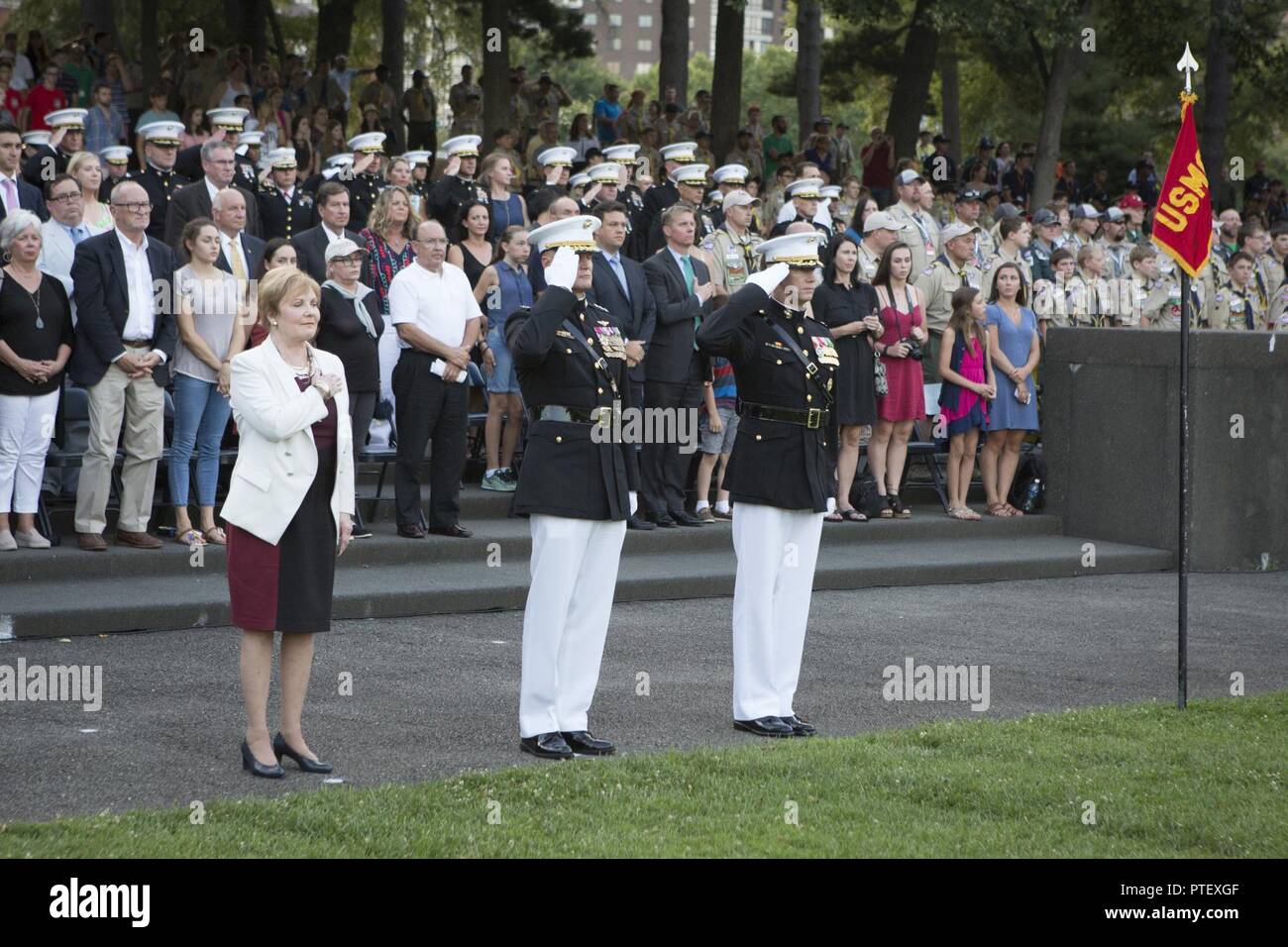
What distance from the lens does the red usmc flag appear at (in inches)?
373

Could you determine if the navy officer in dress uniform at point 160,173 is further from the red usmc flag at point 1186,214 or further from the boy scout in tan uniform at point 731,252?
the red usmc flag at point 1186,214

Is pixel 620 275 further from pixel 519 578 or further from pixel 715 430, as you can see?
pixel 519 578

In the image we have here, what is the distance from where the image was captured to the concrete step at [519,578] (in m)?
10.5

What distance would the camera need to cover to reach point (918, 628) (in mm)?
11594

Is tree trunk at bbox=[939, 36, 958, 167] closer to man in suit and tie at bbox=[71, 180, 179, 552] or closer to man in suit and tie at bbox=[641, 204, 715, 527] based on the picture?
man in suit and tie at bbox=[641, 204, 715, 527]

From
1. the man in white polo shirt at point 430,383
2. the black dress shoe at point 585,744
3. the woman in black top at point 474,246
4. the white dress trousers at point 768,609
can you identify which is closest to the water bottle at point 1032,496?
the woman in black top at point 474,246

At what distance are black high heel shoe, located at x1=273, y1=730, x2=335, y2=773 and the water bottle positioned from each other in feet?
31.9

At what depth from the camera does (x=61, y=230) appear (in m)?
12.6

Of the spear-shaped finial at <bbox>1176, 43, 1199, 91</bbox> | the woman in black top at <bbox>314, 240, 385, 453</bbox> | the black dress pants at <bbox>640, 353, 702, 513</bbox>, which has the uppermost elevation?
the spear-shaped finial at <bbox>1176, 43, 1199, 91</bbox>

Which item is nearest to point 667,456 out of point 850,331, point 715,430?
point 715,430

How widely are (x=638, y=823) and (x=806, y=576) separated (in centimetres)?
227

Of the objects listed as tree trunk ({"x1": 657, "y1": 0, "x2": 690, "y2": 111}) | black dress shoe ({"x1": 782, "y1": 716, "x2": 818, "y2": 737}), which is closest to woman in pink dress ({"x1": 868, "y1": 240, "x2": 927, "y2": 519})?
black dress shoe ({"x1": 782, "y1": 716, "x2": 818, "y2": 737})
